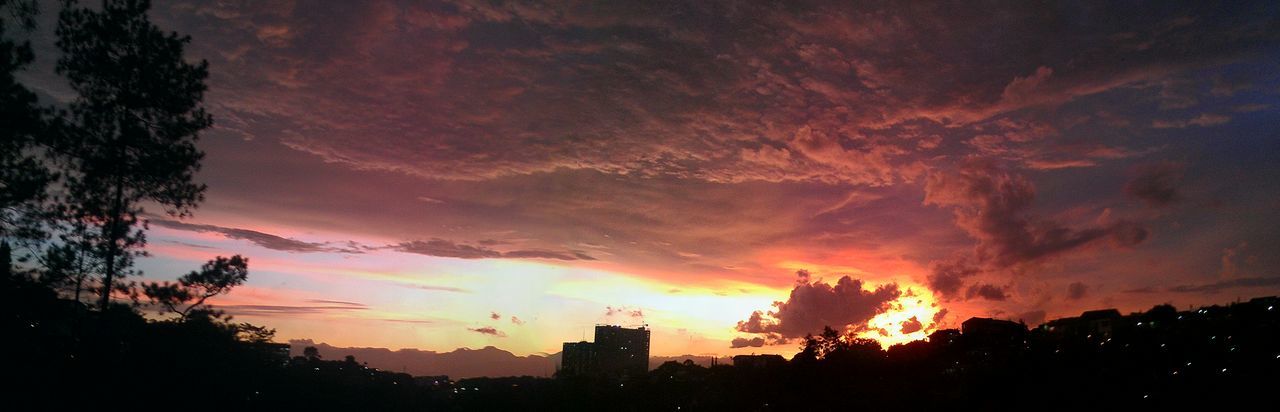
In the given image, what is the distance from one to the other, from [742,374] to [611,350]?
100171mm

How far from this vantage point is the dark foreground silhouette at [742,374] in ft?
61.1

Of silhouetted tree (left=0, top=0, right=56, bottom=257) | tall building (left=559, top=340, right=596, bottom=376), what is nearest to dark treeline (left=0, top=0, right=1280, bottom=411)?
silhouetted tree (left=0, top=0, right=56, bottom=257)

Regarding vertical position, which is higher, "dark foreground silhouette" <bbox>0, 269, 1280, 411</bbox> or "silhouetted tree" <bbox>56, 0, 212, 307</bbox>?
"silhouetted tree" <bbox>56, 0, 212, 307</bbox>

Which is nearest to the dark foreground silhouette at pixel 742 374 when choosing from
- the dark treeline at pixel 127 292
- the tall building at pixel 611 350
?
the dark treeline at pixel 127 292

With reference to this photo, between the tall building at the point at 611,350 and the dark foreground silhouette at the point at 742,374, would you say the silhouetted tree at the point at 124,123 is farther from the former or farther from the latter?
the tall building at the point at 611,350

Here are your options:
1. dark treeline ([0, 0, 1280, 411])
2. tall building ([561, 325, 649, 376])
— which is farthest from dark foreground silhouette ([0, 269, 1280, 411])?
tall building ([561, 325, 649, 376])

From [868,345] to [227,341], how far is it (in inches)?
2827

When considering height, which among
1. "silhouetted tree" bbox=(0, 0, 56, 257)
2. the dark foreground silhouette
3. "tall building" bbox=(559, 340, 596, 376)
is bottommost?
"tall building" bbox=(559, 340, 596, 376)

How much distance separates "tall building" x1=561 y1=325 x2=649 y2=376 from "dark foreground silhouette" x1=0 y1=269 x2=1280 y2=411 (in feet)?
245

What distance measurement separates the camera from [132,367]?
69.5ft

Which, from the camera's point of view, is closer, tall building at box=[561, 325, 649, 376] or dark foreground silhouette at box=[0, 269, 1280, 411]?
dark foreground silhouette at box=[0, 269, 1280, 411]

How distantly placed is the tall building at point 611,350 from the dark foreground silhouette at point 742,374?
74.7m

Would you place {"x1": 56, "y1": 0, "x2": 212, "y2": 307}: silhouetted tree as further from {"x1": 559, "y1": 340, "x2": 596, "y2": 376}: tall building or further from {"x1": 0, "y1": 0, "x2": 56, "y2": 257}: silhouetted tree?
{"x1": 559, "y1": 340, "x2": 596, "y2": 376}: tall building

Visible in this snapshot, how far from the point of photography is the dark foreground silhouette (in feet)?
61.1
